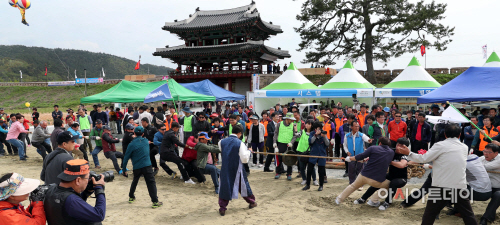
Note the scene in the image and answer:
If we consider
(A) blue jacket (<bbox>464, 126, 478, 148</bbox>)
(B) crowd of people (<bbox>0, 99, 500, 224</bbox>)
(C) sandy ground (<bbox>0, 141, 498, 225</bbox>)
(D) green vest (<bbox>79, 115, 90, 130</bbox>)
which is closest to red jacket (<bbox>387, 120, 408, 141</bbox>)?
(B) crowd of people (<bbox>0, 99, 500, 224</bbox>)

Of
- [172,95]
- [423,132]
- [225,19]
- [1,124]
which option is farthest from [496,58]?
[225,19]

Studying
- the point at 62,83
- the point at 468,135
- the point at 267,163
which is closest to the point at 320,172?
the point at 267,163

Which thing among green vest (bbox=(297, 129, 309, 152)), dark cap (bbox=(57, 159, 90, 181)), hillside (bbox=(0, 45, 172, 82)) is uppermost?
hillside (bbox=(0, 45, 172, 82))

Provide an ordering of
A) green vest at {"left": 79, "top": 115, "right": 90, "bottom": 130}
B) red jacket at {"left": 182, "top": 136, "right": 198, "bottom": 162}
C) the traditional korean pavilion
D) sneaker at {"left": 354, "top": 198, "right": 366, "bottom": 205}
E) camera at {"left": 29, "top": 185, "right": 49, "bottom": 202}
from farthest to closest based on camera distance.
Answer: the traditional korean pavilion
green vest at {"left": 79, "top": 115, "right": 90, "bottom": 130}
red jacket at {"left": 182, "top": 136, "right": 198, "bottom": 162}
sneaker at {"left": 354, "top": 198, "right": 366, "bottom": 205}
camera at {"left": 29, "top": 185, "right": 49, "bottom": 202}

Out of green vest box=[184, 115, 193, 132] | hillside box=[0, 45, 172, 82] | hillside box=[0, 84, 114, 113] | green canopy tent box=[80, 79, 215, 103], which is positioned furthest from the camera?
hillside box=[0, 45, 172, 82]

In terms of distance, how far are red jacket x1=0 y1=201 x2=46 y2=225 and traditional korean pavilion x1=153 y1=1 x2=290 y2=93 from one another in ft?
84.9

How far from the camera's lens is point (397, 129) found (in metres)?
7.43

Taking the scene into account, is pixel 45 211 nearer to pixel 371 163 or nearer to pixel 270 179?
pixel 371 163

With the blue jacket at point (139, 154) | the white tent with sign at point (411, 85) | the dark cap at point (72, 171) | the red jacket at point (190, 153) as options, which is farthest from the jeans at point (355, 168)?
the white tent with sign at point (411, 85)

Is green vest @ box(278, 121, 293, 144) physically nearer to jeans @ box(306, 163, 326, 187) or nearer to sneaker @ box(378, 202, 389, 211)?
jeans @ box(306, 163, 326, 187)

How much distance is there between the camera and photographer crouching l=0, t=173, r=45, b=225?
2.15 m

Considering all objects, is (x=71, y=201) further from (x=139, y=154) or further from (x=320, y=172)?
(x=320, y=172)

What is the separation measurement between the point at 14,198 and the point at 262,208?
3.78 m

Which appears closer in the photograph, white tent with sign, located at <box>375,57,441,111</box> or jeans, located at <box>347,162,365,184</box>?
jeans, located at <box>347,162,365,184</box>
